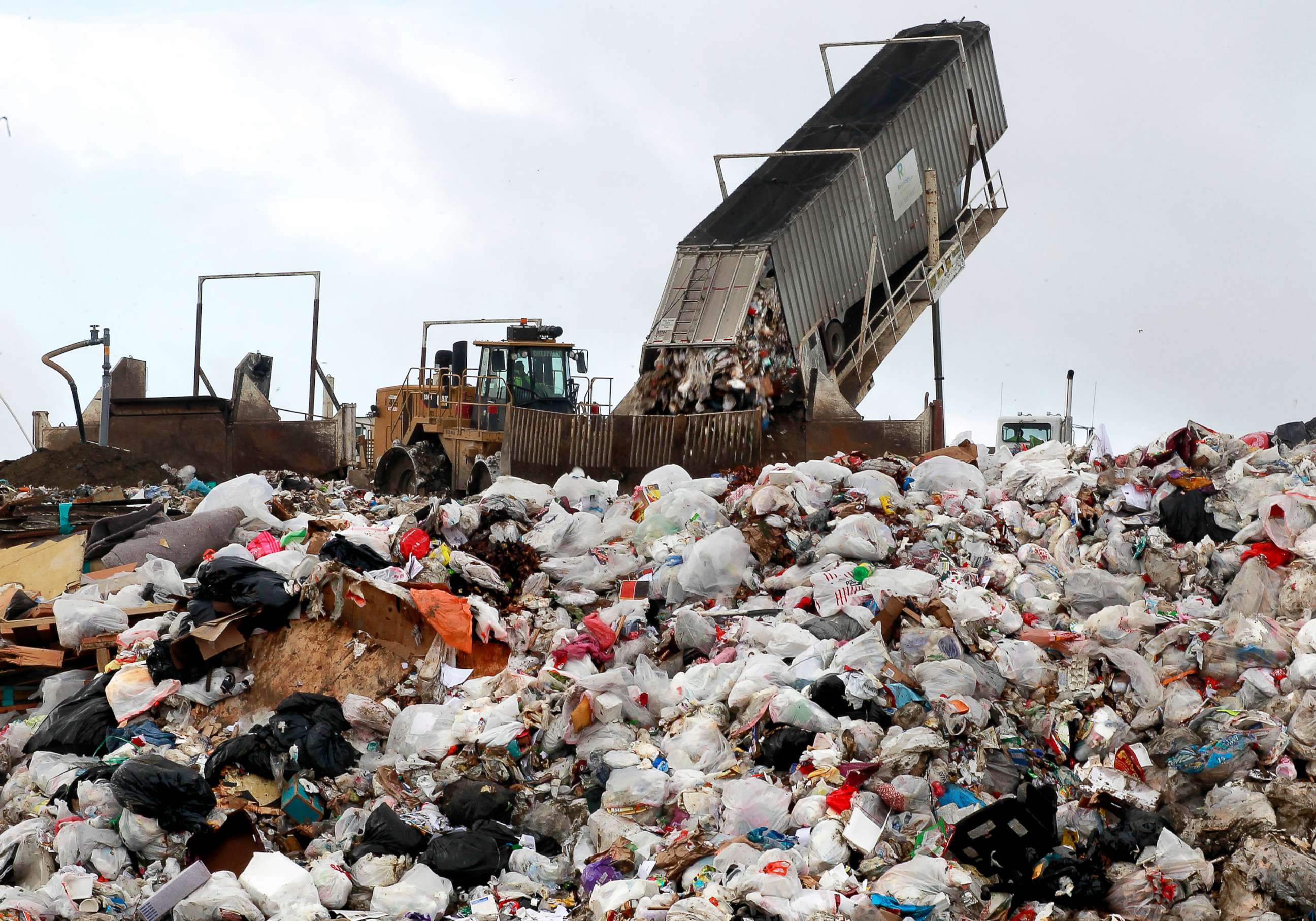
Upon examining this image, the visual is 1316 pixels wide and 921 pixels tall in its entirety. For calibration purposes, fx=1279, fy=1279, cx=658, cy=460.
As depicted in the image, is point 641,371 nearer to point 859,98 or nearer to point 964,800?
point 859,98

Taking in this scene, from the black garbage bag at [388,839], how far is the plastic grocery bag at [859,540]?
2.79 m

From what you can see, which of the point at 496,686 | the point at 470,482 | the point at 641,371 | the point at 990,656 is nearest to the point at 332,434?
the point at 470,482

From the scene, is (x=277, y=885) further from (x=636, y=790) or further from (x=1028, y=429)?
(x=1028, y=429)

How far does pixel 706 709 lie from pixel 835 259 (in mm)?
7708

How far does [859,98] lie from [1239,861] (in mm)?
10240

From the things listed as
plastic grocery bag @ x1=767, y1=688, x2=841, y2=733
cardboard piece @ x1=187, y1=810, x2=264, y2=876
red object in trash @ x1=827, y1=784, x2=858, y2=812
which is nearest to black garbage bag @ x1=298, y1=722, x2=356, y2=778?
cardboard piece @ x1=187, y1=810, x2=264, y2=876

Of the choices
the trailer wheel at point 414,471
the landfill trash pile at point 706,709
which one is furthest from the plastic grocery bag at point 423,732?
the trailer wheel at point 414,471

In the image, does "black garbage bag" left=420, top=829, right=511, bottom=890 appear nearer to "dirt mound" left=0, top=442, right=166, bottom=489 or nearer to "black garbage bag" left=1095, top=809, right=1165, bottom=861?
"black garbage bag" left=1095, top=809, right=1165, bottom=861

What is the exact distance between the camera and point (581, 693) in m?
5.27

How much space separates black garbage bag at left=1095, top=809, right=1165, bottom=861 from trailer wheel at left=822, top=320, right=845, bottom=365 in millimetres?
8182

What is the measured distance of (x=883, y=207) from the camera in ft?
41.5

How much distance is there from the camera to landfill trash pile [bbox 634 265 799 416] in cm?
1115

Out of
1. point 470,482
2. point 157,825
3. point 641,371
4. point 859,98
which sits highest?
point 859,98

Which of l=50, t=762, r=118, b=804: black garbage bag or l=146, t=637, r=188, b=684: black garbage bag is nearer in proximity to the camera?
l=50, t=762, r=118, b=804: black garbage bag
